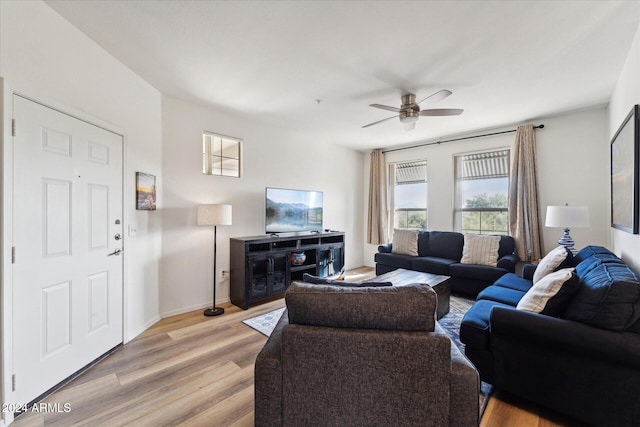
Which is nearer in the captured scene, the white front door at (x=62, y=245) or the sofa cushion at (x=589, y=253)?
the white front door at (x=62, y=245)

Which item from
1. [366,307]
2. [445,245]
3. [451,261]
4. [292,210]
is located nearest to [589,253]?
[451,261]

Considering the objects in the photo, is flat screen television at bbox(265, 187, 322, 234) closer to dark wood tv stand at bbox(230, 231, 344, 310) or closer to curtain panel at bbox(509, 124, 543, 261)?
dark wood tv stand at bbox(230, 231, 344, 310)

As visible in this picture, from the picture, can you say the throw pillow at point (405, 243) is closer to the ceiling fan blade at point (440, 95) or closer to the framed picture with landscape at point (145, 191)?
the ceiling fan blade at point (440, 95)

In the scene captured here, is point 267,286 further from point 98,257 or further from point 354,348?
point 354,348

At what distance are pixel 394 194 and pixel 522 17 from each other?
399cm

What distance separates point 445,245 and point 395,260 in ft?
2.87

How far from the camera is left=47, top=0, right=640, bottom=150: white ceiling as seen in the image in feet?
5.92

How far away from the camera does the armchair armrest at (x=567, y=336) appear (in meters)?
1.37

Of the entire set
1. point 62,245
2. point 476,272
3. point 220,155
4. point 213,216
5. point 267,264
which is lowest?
point 476,272

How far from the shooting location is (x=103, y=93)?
91.7 inches

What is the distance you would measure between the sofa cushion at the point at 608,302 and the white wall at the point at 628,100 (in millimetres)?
832

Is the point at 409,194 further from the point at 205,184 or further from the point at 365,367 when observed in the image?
the point at 365,367

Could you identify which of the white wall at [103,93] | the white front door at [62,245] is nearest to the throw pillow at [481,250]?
the white wall at [103,93]

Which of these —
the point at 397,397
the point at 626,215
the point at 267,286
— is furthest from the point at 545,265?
the point at 267,286
